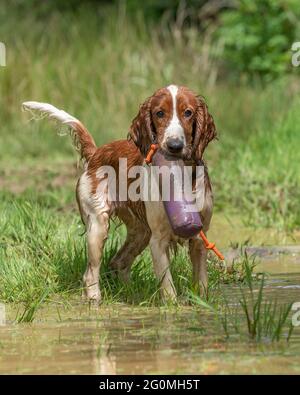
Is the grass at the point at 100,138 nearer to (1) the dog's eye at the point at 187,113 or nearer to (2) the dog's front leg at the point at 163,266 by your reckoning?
(2) the dog's front leg at the point at 163,266

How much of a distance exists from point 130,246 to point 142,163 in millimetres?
886

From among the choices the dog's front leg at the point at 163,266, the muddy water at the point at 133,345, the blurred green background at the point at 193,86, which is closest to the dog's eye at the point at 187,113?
the dog's front leg at the point at 163,266

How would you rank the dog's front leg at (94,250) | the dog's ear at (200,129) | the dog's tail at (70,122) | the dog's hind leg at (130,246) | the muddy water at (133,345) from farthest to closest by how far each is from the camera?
the dog's tail at (70,122), the dog's hind leg at (130,246), the dog's front leg at (94,250), the dog's ear at (200,129), the muddy water at (133,345)

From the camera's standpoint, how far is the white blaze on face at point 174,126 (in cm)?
718

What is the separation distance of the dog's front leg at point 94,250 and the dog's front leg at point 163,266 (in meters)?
0.56

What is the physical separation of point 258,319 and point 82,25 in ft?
43.8

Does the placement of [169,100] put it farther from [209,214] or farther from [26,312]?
[26,312]

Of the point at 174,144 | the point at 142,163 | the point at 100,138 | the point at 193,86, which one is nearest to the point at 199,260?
the point at 142,163

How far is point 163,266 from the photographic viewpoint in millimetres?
7484

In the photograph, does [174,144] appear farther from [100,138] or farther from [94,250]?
[100,138]

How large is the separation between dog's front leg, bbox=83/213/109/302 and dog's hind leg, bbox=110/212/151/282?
0.80ft

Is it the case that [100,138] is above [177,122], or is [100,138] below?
below
